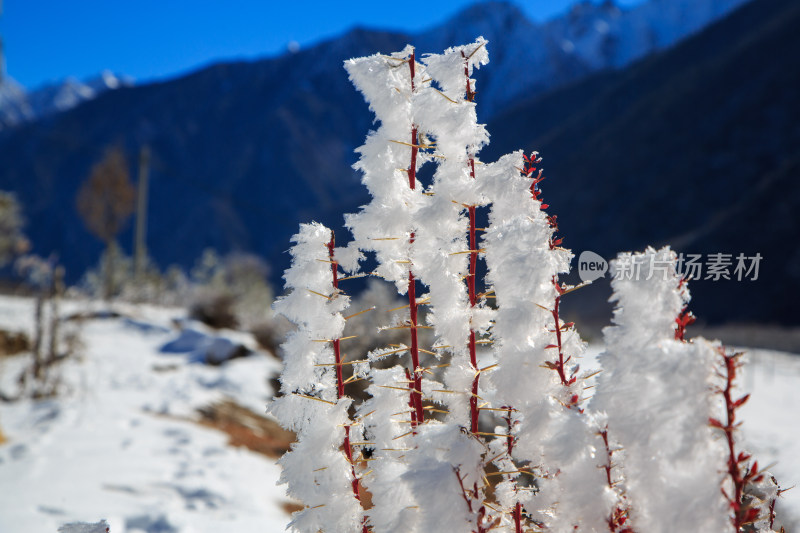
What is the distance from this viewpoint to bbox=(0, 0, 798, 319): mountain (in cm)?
8419

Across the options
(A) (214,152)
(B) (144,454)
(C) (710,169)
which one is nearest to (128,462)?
(B) (144,454)

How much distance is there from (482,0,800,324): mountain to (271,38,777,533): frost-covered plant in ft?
97.1

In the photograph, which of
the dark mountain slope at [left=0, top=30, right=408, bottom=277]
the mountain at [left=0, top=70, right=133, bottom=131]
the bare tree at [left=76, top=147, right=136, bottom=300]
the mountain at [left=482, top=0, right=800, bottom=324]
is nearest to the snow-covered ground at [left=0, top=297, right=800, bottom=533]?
the bare tree at [left=76, top=147, right=136, bottom=300]

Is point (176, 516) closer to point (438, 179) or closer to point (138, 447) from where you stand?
point (138, 447)

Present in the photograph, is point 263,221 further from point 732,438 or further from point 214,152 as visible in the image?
point 732,438

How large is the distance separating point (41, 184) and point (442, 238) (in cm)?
12183

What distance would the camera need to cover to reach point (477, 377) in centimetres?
85

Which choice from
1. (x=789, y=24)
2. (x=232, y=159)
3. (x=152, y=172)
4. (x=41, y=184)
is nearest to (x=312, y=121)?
(x=232, y=159)

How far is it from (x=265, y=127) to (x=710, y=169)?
3265 inches

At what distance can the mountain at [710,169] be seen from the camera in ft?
95.3

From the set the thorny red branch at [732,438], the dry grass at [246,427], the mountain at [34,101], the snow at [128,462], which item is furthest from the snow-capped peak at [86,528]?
the mountain at [34,101]

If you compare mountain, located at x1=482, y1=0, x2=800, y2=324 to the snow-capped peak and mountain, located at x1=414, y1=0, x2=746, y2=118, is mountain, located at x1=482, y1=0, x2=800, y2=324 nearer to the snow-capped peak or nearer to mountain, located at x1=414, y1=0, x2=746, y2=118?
the snow-capped peak

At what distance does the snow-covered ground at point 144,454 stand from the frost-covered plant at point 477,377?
5.88 ft

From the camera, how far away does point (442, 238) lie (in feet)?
2.81
